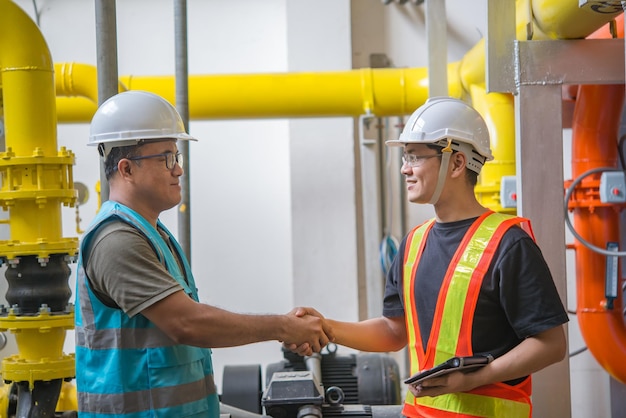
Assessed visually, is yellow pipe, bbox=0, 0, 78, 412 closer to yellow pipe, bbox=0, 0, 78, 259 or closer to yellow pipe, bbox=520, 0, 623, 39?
yellow pipe, bbox=0, 0, 78, 259

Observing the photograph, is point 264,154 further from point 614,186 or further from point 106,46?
point 106,46

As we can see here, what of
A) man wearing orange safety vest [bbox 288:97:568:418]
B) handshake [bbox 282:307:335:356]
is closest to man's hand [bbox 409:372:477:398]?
man wearing orange safety vest [bbox 288:97:568:418]

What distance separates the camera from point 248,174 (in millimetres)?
6348

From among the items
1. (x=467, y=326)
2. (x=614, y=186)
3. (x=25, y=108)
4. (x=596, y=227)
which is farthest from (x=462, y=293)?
(x=596, y=227)

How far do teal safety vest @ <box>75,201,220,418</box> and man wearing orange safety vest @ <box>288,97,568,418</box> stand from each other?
396 mm

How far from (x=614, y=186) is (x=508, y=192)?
1.60 ft

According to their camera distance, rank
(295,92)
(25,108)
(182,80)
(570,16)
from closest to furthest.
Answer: (570,16) → (25,108) → (182,80) → (295,92)

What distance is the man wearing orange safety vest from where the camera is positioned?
199 cm

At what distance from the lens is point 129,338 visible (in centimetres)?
197

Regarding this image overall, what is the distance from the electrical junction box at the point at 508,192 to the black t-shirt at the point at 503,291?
1.55 metres

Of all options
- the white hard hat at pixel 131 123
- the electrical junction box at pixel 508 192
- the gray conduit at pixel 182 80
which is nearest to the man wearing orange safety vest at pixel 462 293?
the white hard hat at pixel 131 123

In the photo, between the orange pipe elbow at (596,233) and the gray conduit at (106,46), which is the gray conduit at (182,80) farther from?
the orange pipe elbow at (596,233)

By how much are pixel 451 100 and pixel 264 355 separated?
13.9 feet

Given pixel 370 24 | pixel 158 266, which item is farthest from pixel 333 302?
pixel 158 266
